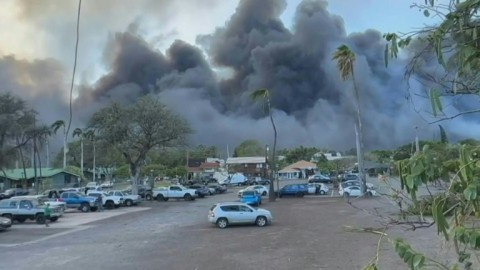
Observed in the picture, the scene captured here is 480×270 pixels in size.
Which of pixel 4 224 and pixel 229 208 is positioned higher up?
pixel 229 208

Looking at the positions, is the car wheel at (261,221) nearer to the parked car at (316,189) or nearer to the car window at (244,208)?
the car window at (244,208)

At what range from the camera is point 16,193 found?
217ft

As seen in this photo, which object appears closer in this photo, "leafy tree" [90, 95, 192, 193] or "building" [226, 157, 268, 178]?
"leafy tree" [90, 95, 192, 193]

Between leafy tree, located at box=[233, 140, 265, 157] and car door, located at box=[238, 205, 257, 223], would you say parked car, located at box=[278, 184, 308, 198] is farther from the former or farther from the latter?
leafy tree, located at box=[233, 140, 265, 157]

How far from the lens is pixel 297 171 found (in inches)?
5037

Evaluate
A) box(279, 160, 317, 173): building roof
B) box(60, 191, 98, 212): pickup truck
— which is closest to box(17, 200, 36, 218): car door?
box(60, 191, 98, 212): pickup truck

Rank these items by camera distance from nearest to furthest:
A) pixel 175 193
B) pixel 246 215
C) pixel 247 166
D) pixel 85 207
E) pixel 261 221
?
1. pixel 261 221
2. pixel 246 215
3. pixel 85 207
4. pixel 175 193
5. pixel 247 166

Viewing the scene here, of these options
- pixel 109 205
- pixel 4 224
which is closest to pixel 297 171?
pixel 109 205

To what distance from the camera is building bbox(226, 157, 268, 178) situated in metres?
116

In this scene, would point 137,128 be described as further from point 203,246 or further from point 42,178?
point 42,178

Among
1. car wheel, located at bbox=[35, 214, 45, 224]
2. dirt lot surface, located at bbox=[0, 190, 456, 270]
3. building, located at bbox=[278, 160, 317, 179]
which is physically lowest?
dirt lot surface, located at bbox=[0, 190, 456, 270]

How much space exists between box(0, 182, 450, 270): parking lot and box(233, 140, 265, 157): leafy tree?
124349mm

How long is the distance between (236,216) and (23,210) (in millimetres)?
15596

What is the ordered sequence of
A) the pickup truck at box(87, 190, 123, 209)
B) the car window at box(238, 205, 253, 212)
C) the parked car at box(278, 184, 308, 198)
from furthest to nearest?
the parked car at box(278, 184, 308, 198) → the pickup truck at box(87, 190, 123, 209) → the car window at box(238, 205, 253, 212)
